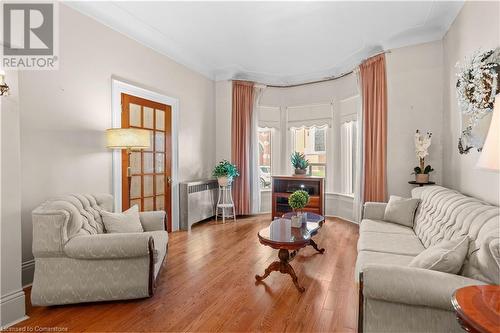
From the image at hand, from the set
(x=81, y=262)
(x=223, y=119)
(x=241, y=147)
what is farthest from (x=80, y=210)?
(x=223, y=119)

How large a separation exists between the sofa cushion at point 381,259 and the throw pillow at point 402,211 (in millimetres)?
1080

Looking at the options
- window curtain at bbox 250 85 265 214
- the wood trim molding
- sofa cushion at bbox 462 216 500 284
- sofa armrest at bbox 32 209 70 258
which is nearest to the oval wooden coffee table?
the wood trim molding

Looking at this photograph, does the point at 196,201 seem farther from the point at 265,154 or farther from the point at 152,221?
the point at 265,154

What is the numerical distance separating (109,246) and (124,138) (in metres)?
1.37

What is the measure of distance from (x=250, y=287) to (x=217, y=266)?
64cm

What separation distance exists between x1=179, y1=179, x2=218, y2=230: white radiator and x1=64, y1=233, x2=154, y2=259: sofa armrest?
2.40 metres

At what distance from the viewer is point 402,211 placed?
323 centimetres

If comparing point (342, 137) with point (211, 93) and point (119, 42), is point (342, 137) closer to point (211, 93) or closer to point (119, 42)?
point (211, 93)

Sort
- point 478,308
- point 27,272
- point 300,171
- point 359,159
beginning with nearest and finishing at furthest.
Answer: point 478,308
point 27,272
point 359,159
point 300,171

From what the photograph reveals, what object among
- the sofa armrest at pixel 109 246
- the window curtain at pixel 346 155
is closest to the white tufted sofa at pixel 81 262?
the sofa armrest at pixel 109 246

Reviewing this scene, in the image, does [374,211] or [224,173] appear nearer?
[374,211]

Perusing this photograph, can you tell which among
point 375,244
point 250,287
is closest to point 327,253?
point 375,244

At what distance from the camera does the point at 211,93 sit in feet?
18.5

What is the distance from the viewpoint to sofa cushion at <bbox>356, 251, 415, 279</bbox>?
6.97 feet
